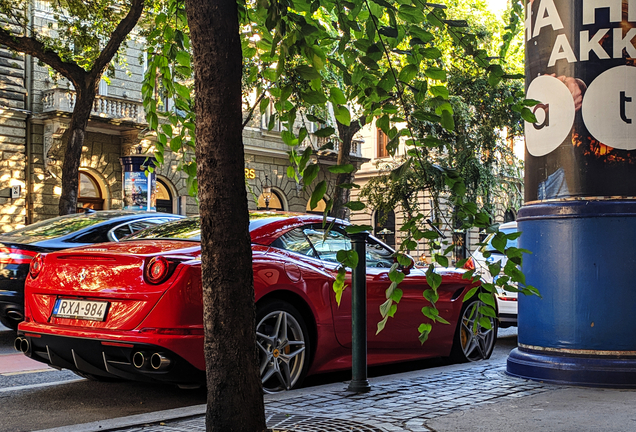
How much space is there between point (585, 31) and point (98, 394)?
467 cm

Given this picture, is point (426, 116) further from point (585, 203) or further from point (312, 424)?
point (585, 203)

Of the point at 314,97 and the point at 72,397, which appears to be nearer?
the point at 314,97

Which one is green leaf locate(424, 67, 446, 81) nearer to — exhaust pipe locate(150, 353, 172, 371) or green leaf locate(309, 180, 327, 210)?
green leaf locate(309, 180, 327, 210)

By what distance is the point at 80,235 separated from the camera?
9227 mm

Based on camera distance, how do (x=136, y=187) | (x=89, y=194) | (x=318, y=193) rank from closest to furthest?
(x=318, y=193) → (x=136, y=187) → (x=89, y=194)

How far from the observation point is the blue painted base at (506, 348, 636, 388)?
5.59m

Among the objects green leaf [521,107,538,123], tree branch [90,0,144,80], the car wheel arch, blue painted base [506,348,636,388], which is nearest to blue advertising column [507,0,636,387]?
blue painted base [506,348,636,388]

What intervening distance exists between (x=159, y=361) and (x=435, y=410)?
179 cm

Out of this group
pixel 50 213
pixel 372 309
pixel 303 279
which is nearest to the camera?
pixel 303 279

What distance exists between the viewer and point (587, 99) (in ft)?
19.5

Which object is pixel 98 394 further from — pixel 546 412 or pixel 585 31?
pixel 585 31

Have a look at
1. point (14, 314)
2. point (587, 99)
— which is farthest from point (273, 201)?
point (587, 99)

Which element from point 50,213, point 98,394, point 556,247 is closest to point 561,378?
point 556,247

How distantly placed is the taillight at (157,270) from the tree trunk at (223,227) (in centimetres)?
147
